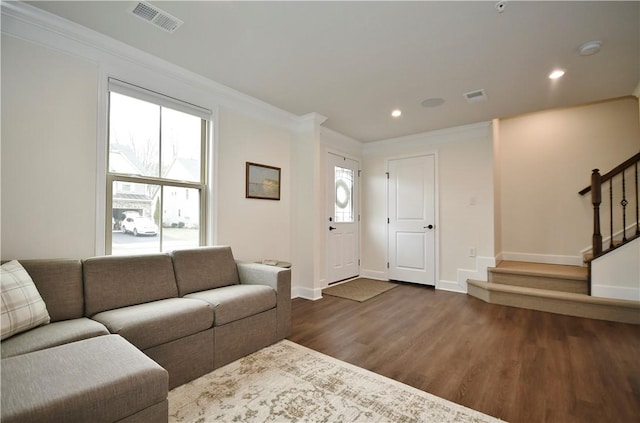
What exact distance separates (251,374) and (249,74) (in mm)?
2680

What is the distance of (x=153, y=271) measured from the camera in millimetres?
2307

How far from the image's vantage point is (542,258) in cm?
454

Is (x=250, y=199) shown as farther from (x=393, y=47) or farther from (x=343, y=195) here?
(x=393, y=47)

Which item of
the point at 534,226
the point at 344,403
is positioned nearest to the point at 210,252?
the point at 344,403

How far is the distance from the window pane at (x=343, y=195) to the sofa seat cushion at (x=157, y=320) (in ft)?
10.3

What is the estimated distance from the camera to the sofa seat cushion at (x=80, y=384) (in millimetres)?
1012

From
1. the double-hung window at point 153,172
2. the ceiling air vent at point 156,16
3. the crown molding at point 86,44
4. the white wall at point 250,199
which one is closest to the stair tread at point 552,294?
the white wall at point 250,199

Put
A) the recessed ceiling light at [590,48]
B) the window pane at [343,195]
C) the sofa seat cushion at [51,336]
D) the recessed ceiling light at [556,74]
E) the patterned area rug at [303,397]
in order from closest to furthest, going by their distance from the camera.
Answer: the sofa seat cushion at [51,336]
the patterned area rug at [303,397]
the recessed ceiling light at [590,48]
the recessed ceiling light at [556,74]
the window pane at [343,195]

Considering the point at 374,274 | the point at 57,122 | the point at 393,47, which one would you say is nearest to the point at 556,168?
the point at 374,274

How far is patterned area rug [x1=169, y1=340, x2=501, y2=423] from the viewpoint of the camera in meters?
1.62

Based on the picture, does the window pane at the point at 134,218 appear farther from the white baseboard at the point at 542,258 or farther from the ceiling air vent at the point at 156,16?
the white baseboard at the point at 542,258

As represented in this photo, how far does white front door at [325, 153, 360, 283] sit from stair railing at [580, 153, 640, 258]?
3.22 metres

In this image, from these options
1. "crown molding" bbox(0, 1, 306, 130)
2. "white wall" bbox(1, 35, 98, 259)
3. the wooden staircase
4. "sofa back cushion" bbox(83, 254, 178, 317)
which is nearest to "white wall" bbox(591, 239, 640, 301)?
the wooden staircase

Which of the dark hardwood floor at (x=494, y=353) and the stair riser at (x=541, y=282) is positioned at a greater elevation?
the stair riser at (x=541, y=282)
